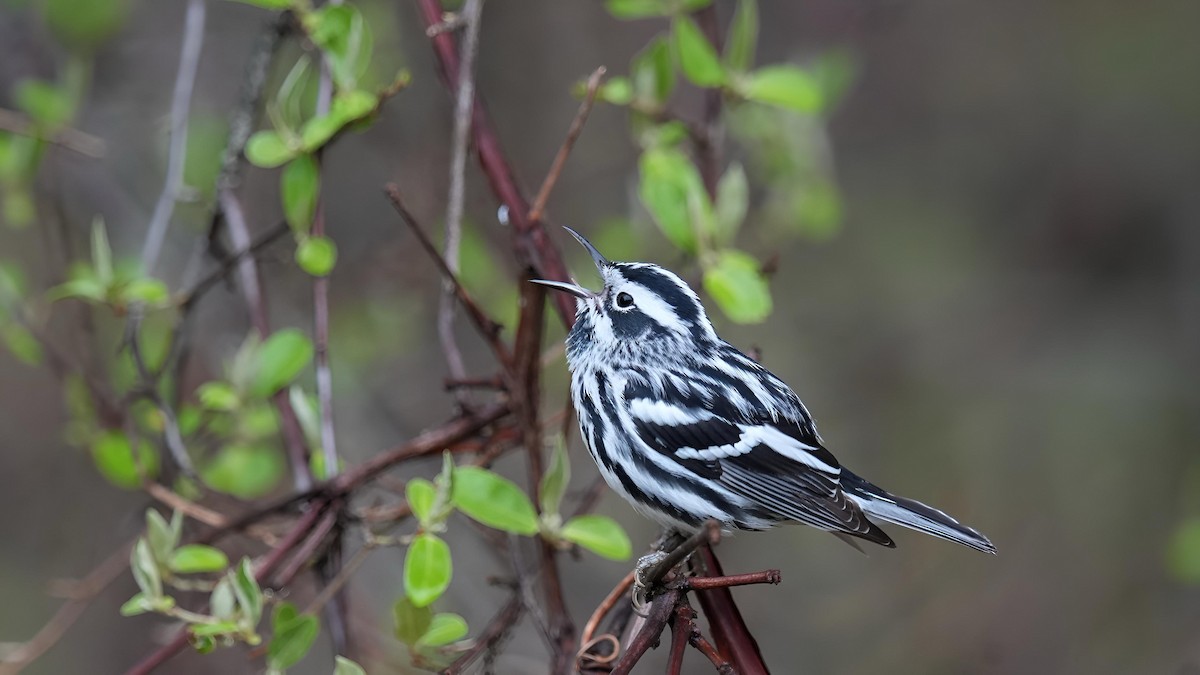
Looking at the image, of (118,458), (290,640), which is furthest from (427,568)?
(118,458)

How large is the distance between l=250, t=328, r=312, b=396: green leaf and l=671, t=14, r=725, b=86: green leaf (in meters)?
1.28

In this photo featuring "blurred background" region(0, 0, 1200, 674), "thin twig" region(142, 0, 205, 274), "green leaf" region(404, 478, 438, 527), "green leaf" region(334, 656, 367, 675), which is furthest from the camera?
"blurred background" region(0, 0, 1200, 674)

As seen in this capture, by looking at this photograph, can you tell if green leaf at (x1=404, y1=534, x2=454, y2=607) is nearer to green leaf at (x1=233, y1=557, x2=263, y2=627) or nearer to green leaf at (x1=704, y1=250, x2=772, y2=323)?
green leaf at (x1=233, y1=557, x2=263, y2=627)

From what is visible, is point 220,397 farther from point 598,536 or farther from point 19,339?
point 598,536

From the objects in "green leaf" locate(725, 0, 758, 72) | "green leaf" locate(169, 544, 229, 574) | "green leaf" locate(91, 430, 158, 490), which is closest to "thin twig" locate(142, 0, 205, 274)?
"green leaf" locate(91, 430, 158, 490)

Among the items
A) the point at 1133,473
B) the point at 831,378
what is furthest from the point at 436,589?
the point at 1133,473

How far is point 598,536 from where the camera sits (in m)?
2.28

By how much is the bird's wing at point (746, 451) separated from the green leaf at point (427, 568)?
698mm

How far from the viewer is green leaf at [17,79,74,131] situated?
3139 millimetres

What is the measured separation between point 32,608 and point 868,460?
16.2 feet

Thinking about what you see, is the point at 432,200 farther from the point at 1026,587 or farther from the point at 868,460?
the point at 1026,587

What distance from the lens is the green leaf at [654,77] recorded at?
2977 millimetres

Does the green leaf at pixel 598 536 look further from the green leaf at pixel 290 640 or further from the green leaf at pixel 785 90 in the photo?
the green leaf at pixel 785 90

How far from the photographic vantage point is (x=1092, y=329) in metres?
7.46
